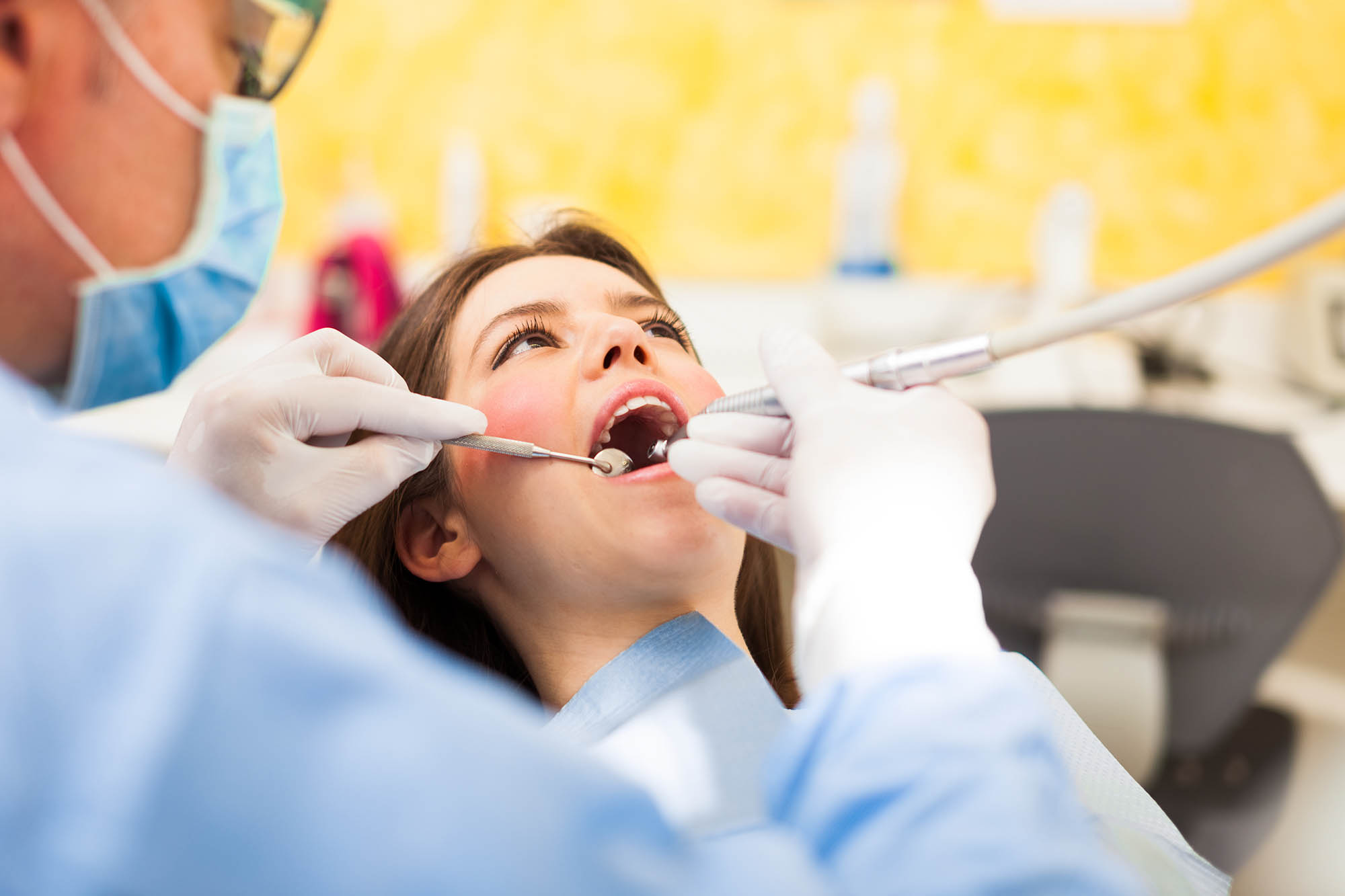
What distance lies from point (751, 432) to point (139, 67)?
0.48 meters

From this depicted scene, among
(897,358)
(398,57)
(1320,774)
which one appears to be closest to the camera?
(897,358)

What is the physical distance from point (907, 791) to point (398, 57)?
2.16 meters

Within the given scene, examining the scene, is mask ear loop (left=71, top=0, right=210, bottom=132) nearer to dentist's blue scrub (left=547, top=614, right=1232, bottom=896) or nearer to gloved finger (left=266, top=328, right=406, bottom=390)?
gloved finger (left=266, top=328, right=406, bottom=390)

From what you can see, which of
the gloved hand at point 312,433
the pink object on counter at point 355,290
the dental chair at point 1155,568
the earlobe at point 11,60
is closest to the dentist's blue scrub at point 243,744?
the earlobe at point 11,60

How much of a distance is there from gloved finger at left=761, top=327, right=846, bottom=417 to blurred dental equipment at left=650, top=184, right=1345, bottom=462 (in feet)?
0.07

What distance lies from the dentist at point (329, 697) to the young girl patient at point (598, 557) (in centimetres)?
18

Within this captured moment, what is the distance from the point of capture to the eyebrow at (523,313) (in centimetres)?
96

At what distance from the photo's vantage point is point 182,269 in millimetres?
819

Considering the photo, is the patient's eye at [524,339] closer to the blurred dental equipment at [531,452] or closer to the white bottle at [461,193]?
the blurred dental equipment at [531,452]

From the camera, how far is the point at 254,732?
328 mm

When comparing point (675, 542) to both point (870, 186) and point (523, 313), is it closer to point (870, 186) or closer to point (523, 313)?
point (523, 313)

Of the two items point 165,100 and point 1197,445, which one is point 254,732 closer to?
point 165,100

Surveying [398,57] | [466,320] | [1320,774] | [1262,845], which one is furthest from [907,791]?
[398,57]

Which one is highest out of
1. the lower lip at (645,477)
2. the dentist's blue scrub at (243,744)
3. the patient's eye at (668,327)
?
the dentist's blue scrub at (243,744)
